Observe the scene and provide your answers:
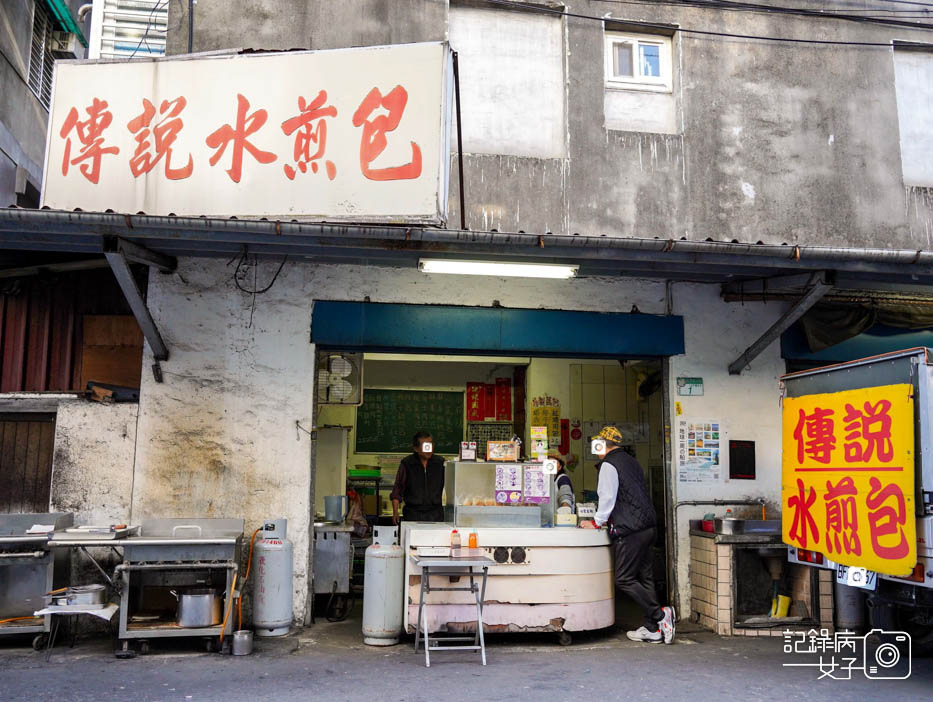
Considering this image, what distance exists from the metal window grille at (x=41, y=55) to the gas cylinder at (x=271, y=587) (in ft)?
28.3

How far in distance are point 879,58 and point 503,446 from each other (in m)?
7.69

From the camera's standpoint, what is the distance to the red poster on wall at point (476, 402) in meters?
13.7

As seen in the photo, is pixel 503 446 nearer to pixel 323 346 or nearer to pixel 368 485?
pixel 323 346

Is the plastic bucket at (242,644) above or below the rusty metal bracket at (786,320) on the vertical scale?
below

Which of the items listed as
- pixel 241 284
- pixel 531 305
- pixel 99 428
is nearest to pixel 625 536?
pixel 531 305

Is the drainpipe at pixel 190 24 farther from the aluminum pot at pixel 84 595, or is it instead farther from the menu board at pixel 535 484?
the menu board at pixel 535 484

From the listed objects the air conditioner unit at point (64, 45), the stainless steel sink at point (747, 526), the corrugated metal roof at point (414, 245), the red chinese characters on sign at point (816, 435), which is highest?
the air conditioner unit at point (64, 45)

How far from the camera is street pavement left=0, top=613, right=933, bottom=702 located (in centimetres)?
602

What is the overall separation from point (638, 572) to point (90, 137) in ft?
22.5

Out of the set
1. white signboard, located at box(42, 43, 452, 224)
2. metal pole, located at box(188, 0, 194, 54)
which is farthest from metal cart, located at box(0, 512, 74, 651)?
metal pole, located at box(188, 0, 194, 54)

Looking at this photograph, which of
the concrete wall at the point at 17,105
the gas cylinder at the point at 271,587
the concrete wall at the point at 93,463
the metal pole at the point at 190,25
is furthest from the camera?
the concrete wall at the point at 17,105

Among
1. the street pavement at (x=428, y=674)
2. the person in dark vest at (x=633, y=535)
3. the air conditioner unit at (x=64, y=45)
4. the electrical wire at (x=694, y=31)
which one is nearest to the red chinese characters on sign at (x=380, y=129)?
the person in dark vest at (x=633, y=535)

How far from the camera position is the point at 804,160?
10367 mm

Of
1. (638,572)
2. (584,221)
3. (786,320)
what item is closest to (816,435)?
(786,320)
